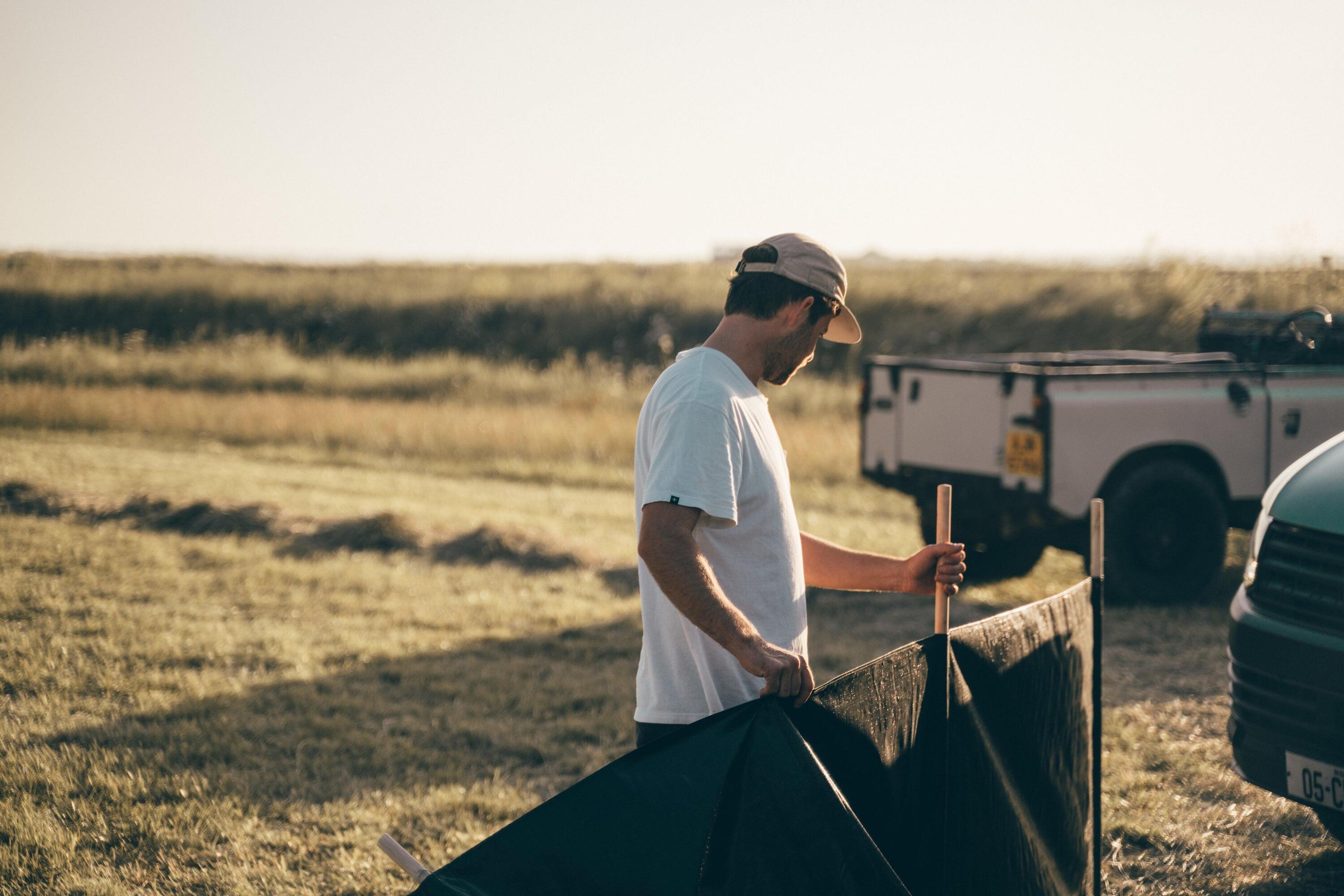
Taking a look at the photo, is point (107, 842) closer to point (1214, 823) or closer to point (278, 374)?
point (1214, 823)

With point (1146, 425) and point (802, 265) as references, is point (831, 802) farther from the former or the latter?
point (1146, 425)

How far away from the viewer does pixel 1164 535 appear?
25.9 feet

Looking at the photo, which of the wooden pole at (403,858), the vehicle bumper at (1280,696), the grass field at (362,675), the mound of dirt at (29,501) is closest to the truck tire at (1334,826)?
the grass field at (362,675)

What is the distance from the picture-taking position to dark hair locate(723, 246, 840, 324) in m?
2.71

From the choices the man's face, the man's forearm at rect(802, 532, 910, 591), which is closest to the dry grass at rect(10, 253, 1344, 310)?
the man's forearm at rect(802, 532, 910, 591)

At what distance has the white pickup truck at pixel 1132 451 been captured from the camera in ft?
25.0

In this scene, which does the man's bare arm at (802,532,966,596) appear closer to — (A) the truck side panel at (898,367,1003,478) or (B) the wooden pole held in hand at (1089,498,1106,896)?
(B) the wooden pole held in hand at (1089,498,1106,896)

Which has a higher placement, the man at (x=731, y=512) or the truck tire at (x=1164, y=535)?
the man at (x=731, y=512)

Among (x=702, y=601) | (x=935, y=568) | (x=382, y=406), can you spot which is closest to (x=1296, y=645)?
(x=935, y=568)

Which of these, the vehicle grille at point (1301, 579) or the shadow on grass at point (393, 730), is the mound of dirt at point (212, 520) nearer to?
the shadow on grass at point (393, 730)

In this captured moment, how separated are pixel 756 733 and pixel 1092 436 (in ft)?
19.3

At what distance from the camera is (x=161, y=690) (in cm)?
582

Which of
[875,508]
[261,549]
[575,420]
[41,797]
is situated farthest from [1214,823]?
[575,420]

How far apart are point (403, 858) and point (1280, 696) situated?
285 cm
